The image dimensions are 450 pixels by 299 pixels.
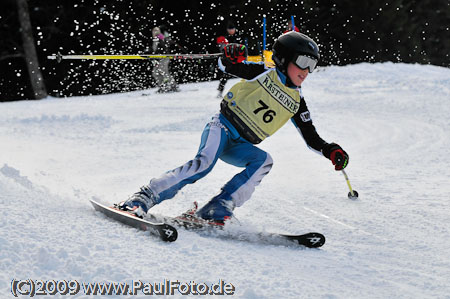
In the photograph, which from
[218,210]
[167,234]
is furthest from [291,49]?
[167,234]

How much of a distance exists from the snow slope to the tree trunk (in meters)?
8.51

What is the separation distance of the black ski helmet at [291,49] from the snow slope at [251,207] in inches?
45.4

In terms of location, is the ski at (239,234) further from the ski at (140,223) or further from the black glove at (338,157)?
the black glove at (338,157)

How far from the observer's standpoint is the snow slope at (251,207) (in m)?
2.34

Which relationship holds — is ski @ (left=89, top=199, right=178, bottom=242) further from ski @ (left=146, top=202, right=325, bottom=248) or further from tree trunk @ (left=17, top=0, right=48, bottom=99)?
tree trunk @ (left=17, top=0, right=48, bottom=99)

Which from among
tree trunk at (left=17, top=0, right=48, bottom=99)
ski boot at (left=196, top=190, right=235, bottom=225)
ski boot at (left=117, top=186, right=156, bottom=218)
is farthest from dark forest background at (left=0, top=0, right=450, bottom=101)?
ski boot at (left=117, top=186, right=156, bottom=218)

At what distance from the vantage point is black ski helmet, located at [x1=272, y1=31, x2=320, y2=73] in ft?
11.1

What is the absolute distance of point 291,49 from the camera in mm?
3379

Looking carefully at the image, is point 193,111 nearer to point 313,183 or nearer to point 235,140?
point 313,183

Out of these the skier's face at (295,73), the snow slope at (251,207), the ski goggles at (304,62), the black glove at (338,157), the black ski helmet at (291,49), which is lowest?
the snow slope at (251,207)

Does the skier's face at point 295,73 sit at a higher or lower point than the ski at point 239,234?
higher

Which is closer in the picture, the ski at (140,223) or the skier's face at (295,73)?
the ski at (140,223)

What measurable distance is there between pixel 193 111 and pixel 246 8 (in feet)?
50.3

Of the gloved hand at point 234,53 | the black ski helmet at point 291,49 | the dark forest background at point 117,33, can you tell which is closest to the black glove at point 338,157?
the black ski helmet at point 291,49
